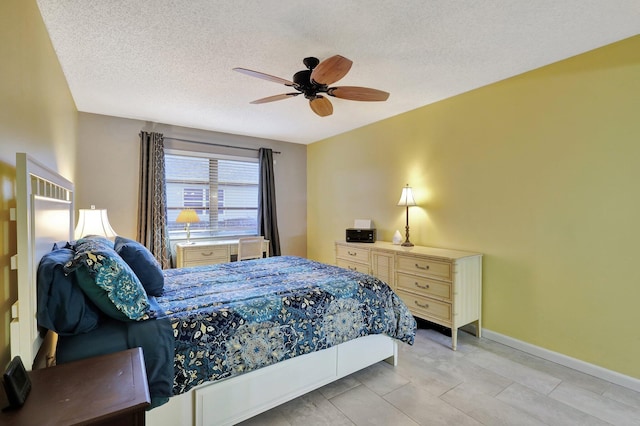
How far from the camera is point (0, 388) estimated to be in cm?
101

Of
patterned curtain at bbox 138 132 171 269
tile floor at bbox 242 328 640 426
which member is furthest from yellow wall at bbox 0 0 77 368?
patterned curtain at bbox 138 132 171 269

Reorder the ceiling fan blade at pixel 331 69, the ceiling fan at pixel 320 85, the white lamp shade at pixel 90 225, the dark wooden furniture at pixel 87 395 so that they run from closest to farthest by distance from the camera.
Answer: the dark wooden furniture at pixel 87 395, the ceiling fan blade at pixel 331 69, the ceiling fan at pixel 320 85, the white lamp shade at pixel 90 225

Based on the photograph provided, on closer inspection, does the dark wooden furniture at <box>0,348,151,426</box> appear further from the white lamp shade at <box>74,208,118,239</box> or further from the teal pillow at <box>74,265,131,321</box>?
the white lamp shade at <box>74,208,118,239</box>

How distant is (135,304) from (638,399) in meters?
3.20

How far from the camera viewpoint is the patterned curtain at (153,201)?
159 inches

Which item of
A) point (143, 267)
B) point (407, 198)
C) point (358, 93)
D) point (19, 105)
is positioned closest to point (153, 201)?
point (143, 267)

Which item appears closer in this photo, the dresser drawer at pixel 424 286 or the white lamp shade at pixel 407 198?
the dresser drawer at pixel 424 286

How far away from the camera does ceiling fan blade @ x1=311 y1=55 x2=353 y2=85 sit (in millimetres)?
1916

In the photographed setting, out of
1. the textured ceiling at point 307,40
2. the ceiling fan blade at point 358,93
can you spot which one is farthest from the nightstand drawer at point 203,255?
the ceiling fan blade at point 358,93

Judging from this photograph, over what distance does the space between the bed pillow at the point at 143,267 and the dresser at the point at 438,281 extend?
2.27 metres

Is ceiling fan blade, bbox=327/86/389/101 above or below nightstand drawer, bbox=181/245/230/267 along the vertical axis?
above

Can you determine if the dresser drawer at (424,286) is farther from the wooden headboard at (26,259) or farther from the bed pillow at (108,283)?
the wooden headboard at (26,259)

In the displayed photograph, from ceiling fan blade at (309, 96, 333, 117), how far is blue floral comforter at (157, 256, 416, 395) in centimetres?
148

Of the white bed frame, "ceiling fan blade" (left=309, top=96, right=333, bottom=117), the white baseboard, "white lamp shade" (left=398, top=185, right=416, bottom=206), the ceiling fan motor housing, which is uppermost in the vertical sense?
the ceiling fan motor housing
